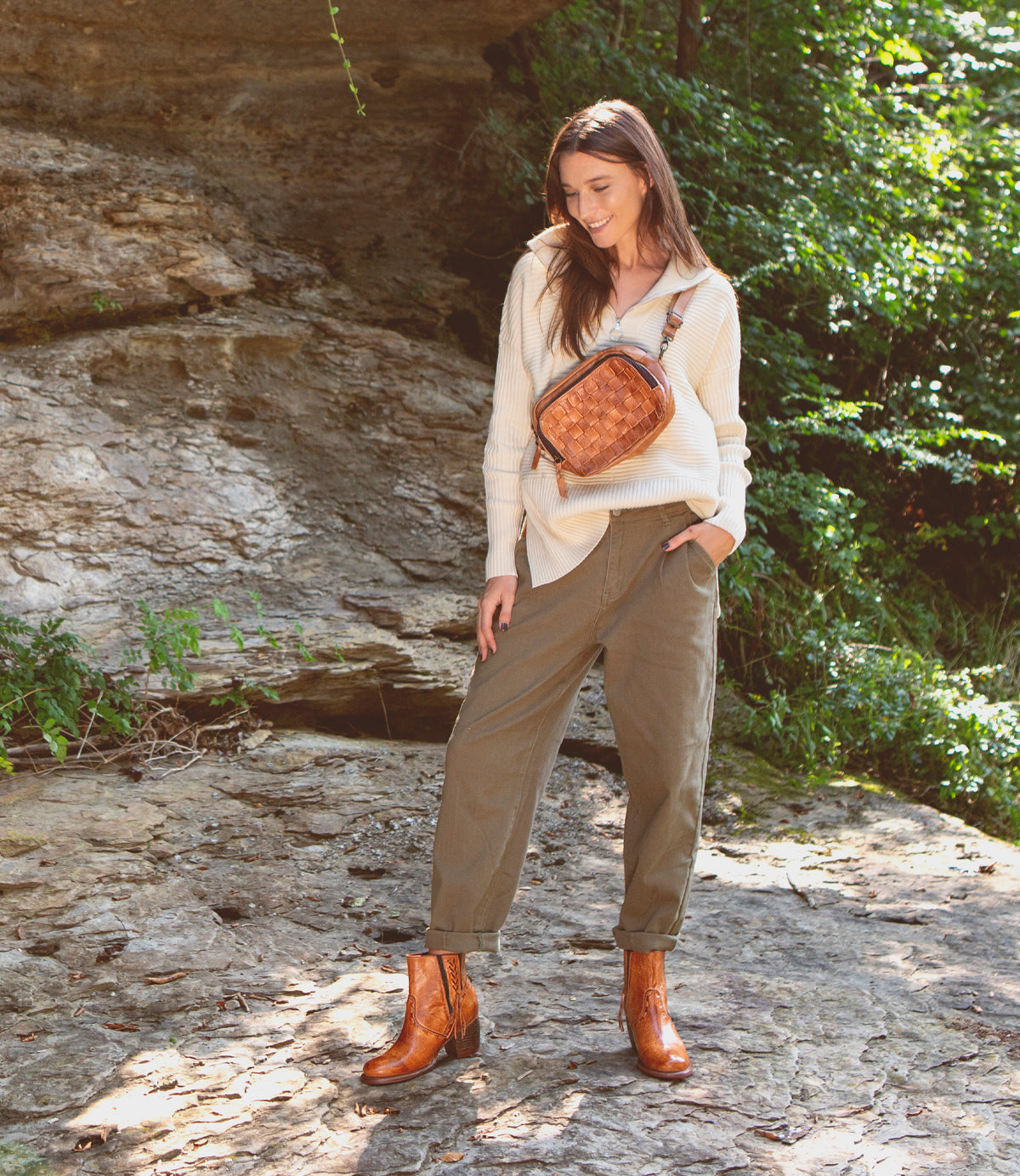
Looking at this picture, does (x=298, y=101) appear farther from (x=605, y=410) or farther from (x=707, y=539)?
(x=707, y=539)

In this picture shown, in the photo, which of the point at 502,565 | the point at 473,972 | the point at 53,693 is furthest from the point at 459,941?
the point at 53,693

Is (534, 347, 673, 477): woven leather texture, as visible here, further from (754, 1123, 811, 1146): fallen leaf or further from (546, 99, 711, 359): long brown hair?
(754, 1123, 811, 1146): fallen leaf

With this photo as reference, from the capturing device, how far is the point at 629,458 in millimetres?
2074

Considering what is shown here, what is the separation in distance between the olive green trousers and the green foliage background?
2628mm

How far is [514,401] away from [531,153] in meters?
4.07

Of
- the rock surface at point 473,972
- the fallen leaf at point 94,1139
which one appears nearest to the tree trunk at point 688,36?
the rock surface at point 473,972

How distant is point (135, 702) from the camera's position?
3.72m

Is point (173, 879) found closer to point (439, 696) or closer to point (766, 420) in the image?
point (439, 696)

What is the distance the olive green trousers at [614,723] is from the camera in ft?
6.74

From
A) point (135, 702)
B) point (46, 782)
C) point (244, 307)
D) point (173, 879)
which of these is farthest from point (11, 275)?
point (173, 879)

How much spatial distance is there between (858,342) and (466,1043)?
5.15 meters

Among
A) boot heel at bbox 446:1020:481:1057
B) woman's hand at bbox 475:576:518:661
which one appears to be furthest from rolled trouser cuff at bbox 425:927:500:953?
woman's hand at bbox 475:576:518:661

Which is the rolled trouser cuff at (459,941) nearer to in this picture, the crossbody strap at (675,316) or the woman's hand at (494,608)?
the woman's hand at (494,608)

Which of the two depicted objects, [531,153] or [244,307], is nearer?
[244,307]
